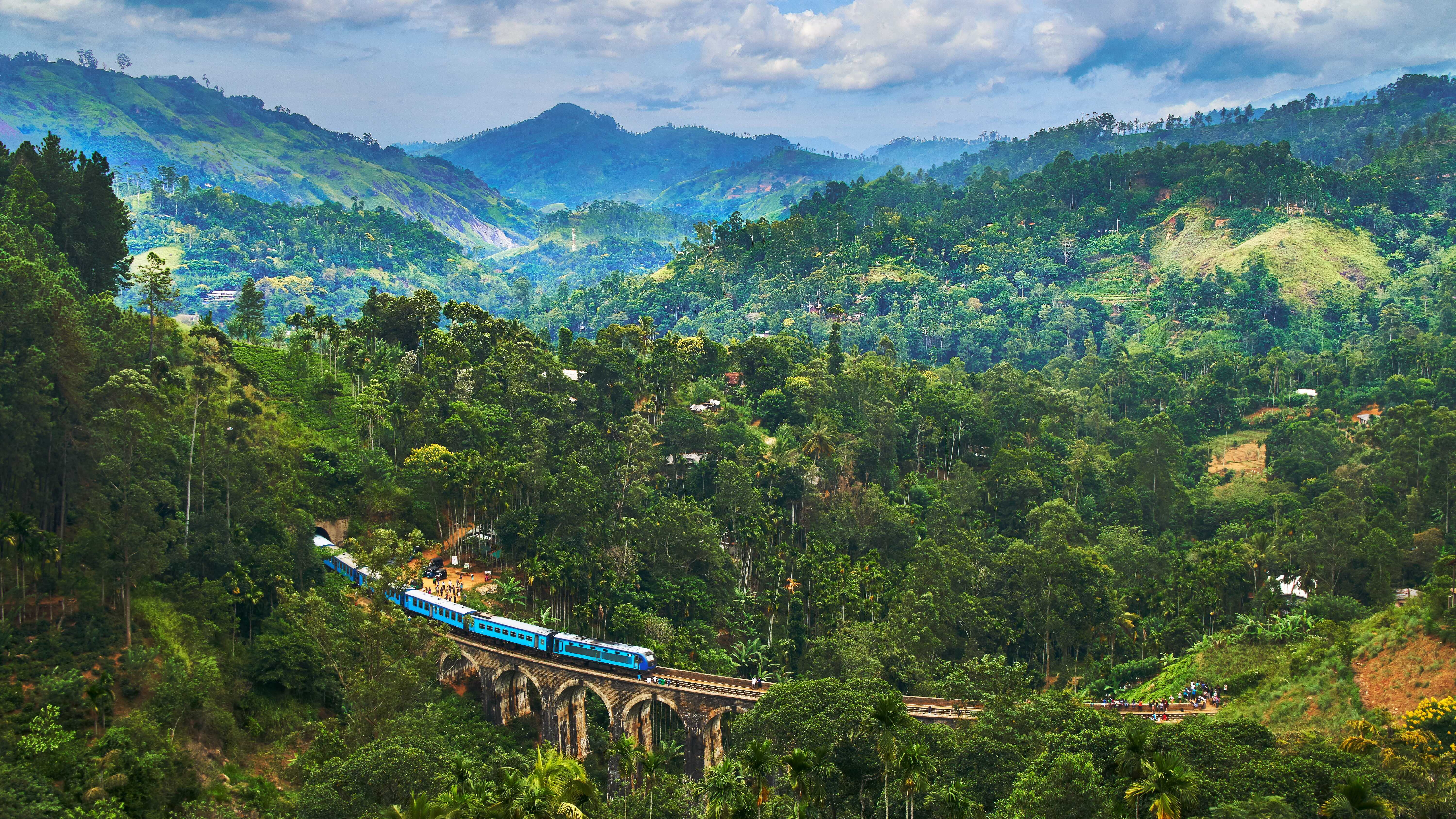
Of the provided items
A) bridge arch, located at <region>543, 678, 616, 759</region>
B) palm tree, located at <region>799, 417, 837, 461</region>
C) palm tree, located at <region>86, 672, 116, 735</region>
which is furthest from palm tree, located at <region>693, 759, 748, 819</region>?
palm tree, located at <region>799, 417, 837, 461</region>

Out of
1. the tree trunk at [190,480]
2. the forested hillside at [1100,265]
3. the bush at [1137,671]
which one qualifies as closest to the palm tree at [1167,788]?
→ the bush at [1137,671]

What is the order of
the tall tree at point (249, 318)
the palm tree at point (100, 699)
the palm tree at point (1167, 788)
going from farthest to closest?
the tall tree at point (249, 318) < the palm tree at point (100, 699) < the palm tree at point (1167, 788)

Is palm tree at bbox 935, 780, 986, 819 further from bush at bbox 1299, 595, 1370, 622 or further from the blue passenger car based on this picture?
bush at bbox 1299, 595, 1370, 622

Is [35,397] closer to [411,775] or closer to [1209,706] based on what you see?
[411,775]

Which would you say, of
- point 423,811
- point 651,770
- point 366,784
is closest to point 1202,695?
point 651,770

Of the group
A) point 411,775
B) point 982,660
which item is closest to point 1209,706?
point 982,660

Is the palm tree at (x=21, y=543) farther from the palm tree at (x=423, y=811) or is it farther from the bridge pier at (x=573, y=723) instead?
the palm tree at (x=423, y=811)
